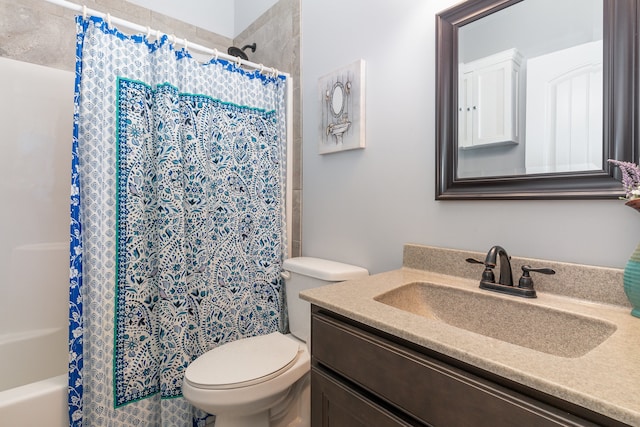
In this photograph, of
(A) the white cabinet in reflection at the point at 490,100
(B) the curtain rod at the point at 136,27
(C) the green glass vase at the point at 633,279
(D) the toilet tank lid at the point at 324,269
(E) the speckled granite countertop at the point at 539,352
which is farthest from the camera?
(D) the toilet tank lid at the point at 324,269

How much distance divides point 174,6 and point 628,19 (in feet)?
8.30

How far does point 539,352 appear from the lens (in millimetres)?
578

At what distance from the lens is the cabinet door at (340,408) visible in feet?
2.43

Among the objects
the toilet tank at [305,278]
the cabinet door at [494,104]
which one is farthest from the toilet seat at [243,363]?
the cabinet door at [494,104]

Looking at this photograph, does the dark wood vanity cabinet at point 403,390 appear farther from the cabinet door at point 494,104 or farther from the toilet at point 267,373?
the cabinet door at point 494,104

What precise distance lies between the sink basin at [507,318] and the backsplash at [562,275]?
0.41 feet

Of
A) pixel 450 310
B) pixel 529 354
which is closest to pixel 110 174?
pixel 450 310

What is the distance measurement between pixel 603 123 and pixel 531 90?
0.21 metres

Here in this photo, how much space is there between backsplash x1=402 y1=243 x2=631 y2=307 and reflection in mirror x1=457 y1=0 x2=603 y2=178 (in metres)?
0.28

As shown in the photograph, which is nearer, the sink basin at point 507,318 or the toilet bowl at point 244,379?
the sink basin at point 507,318

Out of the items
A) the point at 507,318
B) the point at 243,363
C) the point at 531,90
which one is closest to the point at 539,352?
the point at 507,318

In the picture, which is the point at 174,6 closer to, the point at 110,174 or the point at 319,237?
the point at 110,174

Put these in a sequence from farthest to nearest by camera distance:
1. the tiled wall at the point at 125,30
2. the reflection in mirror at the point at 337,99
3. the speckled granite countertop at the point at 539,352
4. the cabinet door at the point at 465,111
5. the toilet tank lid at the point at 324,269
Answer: the tiled wall at the point at 125,30, the reflection in mirror at the point at 337,99, the toilet tank lid at the point at 324,269, the cabinet door at the point at 465,111, the speckled granite countertop at the point at 539,352

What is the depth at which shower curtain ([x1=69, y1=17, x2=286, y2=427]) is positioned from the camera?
4.11 ft
